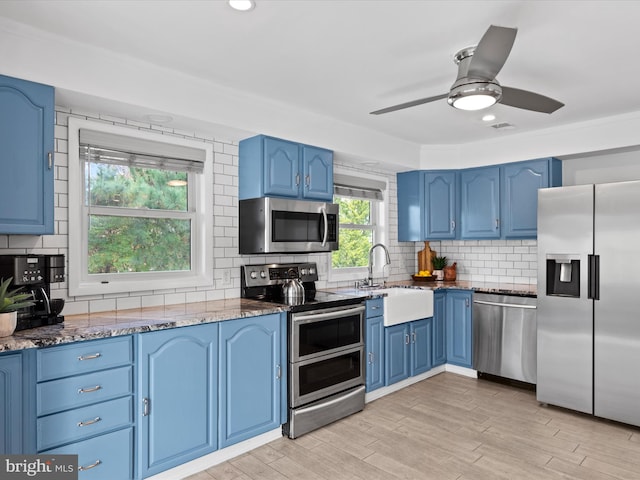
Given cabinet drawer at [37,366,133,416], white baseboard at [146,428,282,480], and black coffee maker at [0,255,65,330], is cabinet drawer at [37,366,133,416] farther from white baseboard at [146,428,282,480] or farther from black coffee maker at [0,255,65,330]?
white baseboard at [146,428,282,480]

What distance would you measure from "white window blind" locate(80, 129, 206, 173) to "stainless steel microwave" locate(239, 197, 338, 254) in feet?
1.74

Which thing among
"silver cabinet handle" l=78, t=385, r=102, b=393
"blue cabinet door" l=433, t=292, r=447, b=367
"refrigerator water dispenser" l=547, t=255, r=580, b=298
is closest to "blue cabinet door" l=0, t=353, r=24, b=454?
"silver cabinet handle" l=78, t=385, r=102, b=393

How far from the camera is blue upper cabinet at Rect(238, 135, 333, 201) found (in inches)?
133

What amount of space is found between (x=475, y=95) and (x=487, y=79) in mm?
98

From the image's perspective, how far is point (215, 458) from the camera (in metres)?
2.71

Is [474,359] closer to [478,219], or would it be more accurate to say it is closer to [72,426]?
[478,219]

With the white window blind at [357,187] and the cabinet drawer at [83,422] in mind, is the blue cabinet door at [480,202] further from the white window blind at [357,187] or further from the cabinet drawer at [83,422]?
the cabinet drawer at [83,422]

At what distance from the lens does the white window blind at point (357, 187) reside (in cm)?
448

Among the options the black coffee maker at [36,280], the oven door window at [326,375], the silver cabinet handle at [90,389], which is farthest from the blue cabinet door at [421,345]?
the black coffee maker at [36,280]

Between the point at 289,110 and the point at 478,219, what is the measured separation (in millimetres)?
2478

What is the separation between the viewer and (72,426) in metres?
2.12

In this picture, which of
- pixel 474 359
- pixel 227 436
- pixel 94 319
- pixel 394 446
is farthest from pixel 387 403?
pixel 94 319

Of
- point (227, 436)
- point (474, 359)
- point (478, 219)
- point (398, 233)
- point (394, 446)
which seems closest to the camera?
point (227, 436)

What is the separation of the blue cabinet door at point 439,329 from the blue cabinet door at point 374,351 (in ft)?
2.85
